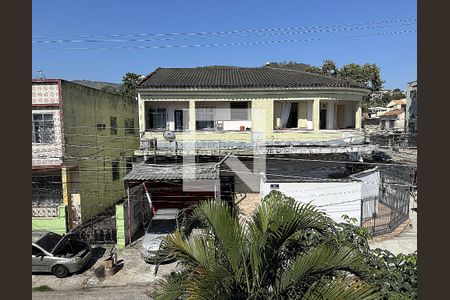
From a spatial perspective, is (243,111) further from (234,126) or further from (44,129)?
(44,129)

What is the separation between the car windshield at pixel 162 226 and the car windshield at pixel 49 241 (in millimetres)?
3489

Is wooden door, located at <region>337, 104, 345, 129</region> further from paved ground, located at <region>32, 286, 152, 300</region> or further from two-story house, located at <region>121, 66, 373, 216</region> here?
paved ground, located at <region>32, 286, 152, 300</region>

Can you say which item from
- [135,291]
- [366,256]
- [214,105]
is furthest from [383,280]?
[214,105]

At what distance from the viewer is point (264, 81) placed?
66.7ft

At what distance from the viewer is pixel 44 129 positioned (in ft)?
55.1

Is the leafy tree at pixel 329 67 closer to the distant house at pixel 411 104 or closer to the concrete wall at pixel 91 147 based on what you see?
the distant house at pixel 411 104

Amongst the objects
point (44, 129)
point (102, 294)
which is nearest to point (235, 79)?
point (44, 129)

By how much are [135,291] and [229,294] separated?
8115mm

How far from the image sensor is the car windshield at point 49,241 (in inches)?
511

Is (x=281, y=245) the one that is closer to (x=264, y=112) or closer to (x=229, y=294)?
(x=229, y=294)

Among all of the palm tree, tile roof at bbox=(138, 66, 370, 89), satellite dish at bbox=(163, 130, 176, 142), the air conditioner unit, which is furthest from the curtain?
the palm tree

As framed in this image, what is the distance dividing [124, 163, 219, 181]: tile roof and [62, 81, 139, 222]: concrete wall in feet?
3.75

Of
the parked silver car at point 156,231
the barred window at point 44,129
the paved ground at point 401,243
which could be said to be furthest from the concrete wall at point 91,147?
the paved ground at point 401,243

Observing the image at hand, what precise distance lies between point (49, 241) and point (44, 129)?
5.98m
